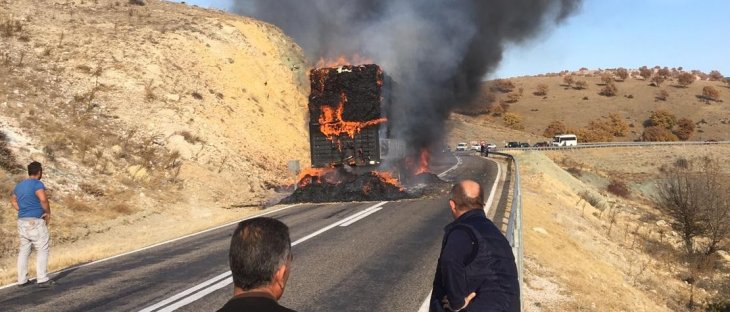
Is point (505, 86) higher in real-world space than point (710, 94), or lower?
higher

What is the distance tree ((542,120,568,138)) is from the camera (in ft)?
273

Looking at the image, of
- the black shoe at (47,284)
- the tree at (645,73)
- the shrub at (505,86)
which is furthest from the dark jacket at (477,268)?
the tree at (645,73)

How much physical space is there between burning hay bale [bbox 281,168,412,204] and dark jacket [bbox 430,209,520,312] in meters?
14.4

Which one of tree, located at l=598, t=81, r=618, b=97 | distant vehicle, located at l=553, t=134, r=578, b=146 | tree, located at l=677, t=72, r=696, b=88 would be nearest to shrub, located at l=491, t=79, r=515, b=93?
tree, located at l=598, t=81, r=618, b=97

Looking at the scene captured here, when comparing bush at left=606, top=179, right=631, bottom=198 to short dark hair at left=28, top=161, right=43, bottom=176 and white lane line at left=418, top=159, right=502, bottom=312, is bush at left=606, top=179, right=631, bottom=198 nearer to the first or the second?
white lane line at left=418, top=159, right=502, bottom=312

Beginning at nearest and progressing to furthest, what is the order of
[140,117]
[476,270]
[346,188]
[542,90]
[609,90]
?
[476,270] < [346,188] < [140,117] < [609,90] < [542,90]

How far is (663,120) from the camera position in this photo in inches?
3187

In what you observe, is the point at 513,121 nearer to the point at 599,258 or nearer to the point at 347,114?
the point at 347,114

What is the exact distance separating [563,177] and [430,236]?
21.2 m

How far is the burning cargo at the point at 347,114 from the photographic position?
1853 centimetres

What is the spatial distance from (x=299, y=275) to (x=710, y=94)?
10232cm

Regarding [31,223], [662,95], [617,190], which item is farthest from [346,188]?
[662,95]

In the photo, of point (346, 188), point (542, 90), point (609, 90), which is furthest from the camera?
point (542, 90)

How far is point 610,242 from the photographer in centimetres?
1692
